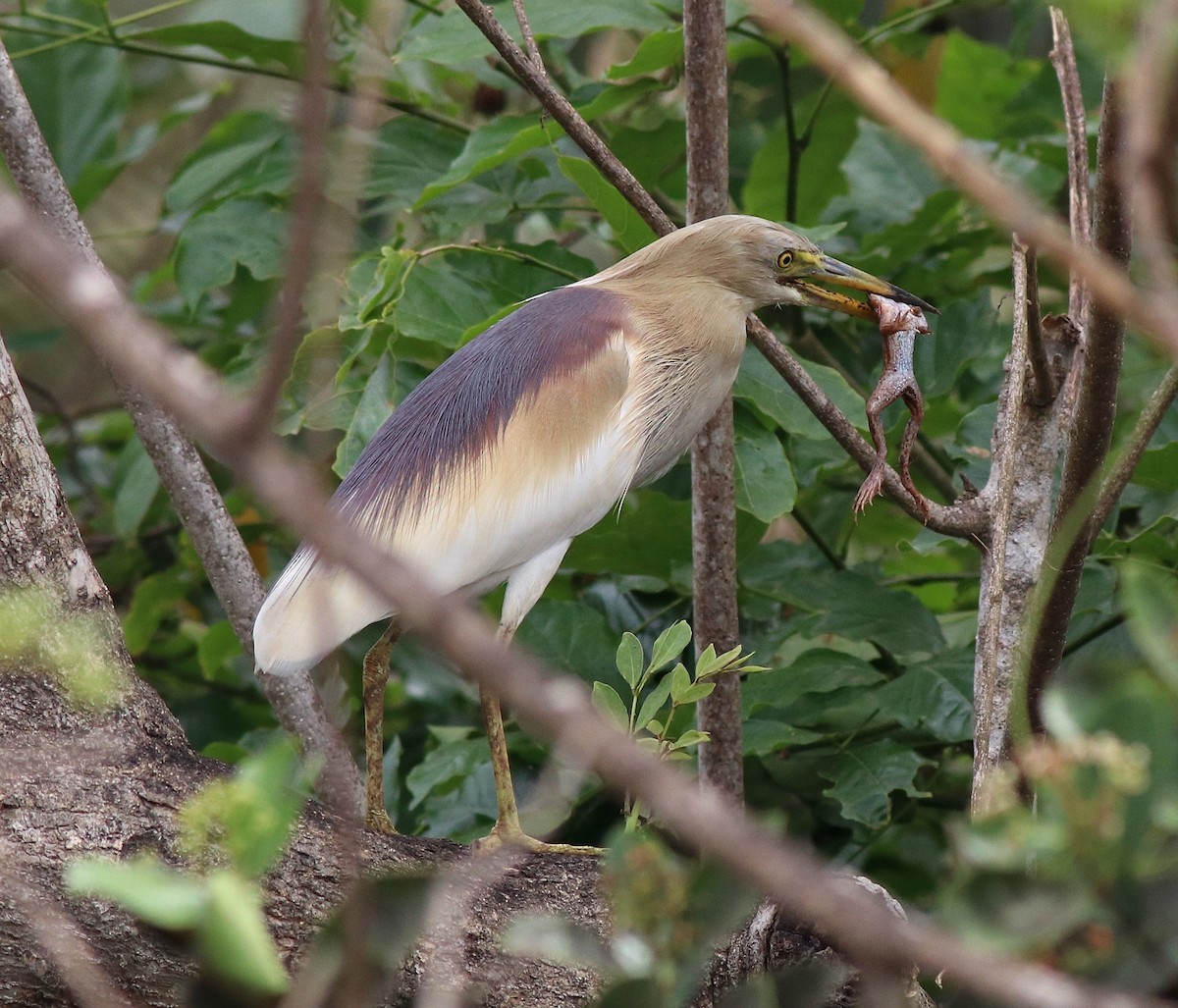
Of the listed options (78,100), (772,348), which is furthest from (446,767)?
(78,100)

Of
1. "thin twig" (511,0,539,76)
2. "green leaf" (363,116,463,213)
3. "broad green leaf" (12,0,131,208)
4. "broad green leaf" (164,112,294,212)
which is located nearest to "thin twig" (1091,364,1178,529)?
"thin twig" (511,0,539,76)

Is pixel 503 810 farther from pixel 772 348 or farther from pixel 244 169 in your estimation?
pixel 244 169

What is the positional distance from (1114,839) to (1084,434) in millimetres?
967

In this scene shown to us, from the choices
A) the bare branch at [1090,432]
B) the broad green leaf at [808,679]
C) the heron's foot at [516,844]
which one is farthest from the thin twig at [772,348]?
the heron's foot at [516,844]

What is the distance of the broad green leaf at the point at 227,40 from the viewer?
8.46 feet

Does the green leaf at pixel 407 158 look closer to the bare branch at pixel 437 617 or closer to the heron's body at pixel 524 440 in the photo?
the heron's body at pixel 524 440

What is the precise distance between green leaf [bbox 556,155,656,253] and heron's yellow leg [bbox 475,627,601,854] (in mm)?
671

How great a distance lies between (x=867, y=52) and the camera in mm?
2770

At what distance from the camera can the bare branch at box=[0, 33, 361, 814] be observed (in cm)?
203

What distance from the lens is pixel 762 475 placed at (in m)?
2.16

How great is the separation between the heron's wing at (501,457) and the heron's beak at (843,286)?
0.36 metres

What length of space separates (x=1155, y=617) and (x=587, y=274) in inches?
76.3

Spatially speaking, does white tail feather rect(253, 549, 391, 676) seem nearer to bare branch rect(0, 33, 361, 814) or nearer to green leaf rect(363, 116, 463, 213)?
bare branch rect(0, 33, 361, 814)

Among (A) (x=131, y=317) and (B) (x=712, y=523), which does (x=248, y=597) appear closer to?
(B) (x=712, y=523)
